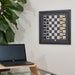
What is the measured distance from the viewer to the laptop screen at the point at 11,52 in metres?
2.51

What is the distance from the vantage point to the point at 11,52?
8.38 feet

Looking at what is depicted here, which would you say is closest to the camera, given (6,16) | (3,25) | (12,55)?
(12,55)

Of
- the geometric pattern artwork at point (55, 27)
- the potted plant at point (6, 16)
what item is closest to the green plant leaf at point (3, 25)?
the potted plant at point (6, 16)

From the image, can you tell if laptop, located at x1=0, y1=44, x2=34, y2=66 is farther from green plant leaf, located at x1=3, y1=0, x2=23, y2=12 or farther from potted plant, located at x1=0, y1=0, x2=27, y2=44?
green plant leaf, located at x1=3, y1=0, x2=23, y2=12

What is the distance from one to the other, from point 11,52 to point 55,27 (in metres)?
1.11

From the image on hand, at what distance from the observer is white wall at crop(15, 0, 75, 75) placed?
3.24 m

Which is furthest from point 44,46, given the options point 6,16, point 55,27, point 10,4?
point 10,4

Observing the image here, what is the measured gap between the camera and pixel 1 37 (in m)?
3.04

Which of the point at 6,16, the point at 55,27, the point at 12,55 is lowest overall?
the point at 12,55

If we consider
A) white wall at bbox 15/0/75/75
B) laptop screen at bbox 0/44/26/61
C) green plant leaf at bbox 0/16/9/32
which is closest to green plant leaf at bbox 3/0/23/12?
green plant leaf at bbox 0/16/9/32

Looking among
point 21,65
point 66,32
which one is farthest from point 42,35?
point 21,65

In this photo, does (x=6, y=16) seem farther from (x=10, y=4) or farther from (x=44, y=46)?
(x=44, y=46)

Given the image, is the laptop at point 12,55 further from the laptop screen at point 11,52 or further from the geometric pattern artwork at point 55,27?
the geometric pattern artwork at point 55,27

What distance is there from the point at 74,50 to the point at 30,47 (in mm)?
833
